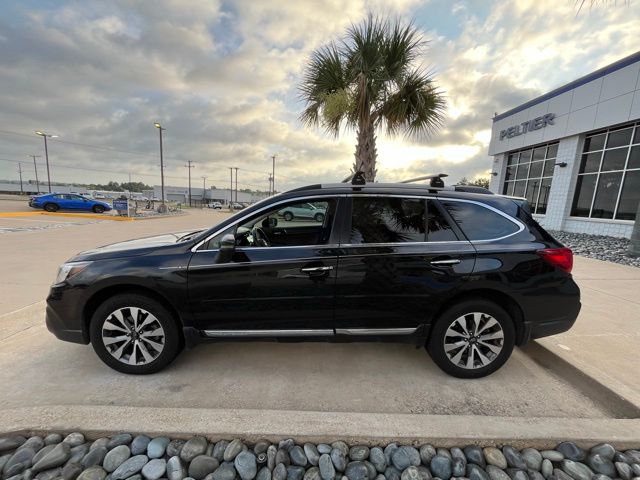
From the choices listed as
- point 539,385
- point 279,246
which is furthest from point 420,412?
point 279,246

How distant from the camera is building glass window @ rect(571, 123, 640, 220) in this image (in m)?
11.0

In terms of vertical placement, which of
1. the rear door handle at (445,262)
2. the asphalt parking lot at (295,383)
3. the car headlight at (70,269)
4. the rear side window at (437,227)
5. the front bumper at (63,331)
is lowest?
the asphalt parking lot at (295,383)

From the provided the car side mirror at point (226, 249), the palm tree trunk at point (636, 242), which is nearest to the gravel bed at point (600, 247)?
the palm tree trunk at point (636, 242)

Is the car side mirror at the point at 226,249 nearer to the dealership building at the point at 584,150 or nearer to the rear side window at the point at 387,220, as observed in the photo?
the rear side window at the point at 387,220

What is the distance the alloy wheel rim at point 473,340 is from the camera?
2.67m

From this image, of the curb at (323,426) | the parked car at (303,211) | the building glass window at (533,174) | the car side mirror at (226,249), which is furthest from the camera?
the building glass window at (533,174)

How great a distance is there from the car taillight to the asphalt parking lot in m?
1.03

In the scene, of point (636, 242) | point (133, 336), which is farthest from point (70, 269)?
point (636, 242)

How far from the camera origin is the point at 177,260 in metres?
2.60

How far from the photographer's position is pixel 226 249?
255cm

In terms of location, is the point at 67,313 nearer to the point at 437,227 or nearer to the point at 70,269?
the point at 70,269

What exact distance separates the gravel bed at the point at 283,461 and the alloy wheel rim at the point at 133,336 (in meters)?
0.76

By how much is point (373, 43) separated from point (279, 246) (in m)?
6.03

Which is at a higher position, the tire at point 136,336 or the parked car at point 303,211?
the parked car at point 303,211
